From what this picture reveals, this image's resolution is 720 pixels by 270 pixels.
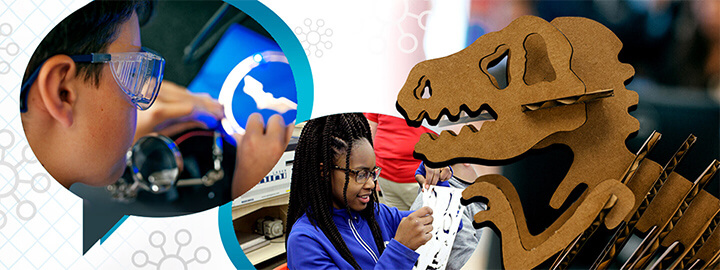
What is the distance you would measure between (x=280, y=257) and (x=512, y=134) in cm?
52

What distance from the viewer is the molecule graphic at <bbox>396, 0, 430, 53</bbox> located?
0.97 metres

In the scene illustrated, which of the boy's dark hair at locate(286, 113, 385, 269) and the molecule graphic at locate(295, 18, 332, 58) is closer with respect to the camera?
the boy's dark hair at locate(286, 113, 385, 269)

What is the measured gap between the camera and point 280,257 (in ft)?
3.11

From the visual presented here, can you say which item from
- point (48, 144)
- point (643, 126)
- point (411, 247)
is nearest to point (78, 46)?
point (48, 144)

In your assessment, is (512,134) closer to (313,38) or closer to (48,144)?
(313,38)

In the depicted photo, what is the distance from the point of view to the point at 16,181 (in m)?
1.06

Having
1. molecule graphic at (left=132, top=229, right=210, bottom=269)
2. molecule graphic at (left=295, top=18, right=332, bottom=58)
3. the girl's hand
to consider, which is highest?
molecule graphic at (left=295, top=18, right=332, bottom=58)

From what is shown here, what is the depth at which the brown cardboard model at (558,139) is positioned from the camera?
71cm

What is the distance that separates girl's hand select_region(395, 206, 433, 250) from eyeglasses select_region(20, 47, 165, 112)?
0.61m

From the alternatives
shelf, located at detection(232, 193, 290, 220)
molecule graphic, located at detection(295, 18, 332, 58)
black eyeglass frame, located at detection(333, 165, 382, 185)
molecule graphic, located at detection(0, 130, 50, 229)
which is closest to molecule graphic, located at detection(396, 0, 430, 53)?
molecule graphic, located at detection(295, 18, 332, 58)

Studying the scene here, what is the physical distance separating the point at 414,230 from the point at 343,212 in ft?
0.47

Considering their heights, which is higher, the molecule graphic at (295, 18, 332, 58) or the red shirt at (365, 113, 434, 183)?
the molecule graphic at (295, 18, 332, 58)

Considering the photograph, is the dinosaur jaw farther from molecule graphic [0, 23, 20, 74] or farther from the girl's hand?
molecule graphic [0, 23, 20, 74]

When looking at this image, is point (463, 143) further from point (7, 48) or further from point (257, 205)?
point (7, 48)
